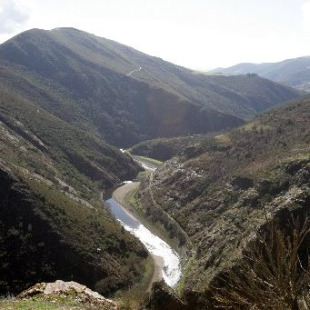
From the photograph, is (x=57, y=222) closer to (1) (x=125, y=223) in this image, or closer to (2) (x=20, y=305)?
(1) (x=125, y=223)

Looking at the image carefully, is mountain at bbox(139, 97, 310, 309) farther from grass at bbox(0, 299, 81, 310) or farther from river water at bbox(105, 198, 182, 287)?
grass at bbox(0, 299, 81, 310)

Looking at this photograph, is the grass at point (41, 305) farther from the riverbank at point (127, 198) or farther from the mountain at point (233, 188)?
the riverbank at point (127, 198)

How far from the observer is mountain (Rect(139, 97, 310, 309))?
69.2 meters

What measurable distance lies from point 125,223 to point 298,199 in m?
56.6

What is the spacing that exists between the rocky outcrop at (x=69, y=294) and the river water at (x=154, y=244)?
2073 inches


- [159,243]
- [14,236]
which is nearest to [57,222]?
[14,236]

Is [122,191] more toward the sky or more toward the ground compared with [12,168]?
more toward the ground

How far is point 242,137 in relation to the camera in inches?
5340

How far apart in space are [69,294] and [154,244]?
7501 centimetres

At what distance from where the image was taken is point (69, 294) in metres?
26.6

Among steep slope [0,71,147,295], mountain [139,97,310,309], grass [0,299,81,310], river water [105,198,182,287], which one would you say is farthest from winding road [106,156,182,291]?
grass [0,299,81,310]

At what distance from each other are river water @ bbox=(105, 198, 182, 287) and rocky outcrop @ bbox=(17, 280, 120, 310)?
52.6 metres

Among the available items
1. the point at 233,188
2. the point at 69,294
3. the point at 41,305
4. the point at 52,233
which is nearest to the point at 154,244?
the point at 233,188

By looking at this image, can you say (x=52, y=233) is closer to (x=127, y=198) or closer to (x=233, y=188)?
(x=233, y=188)
